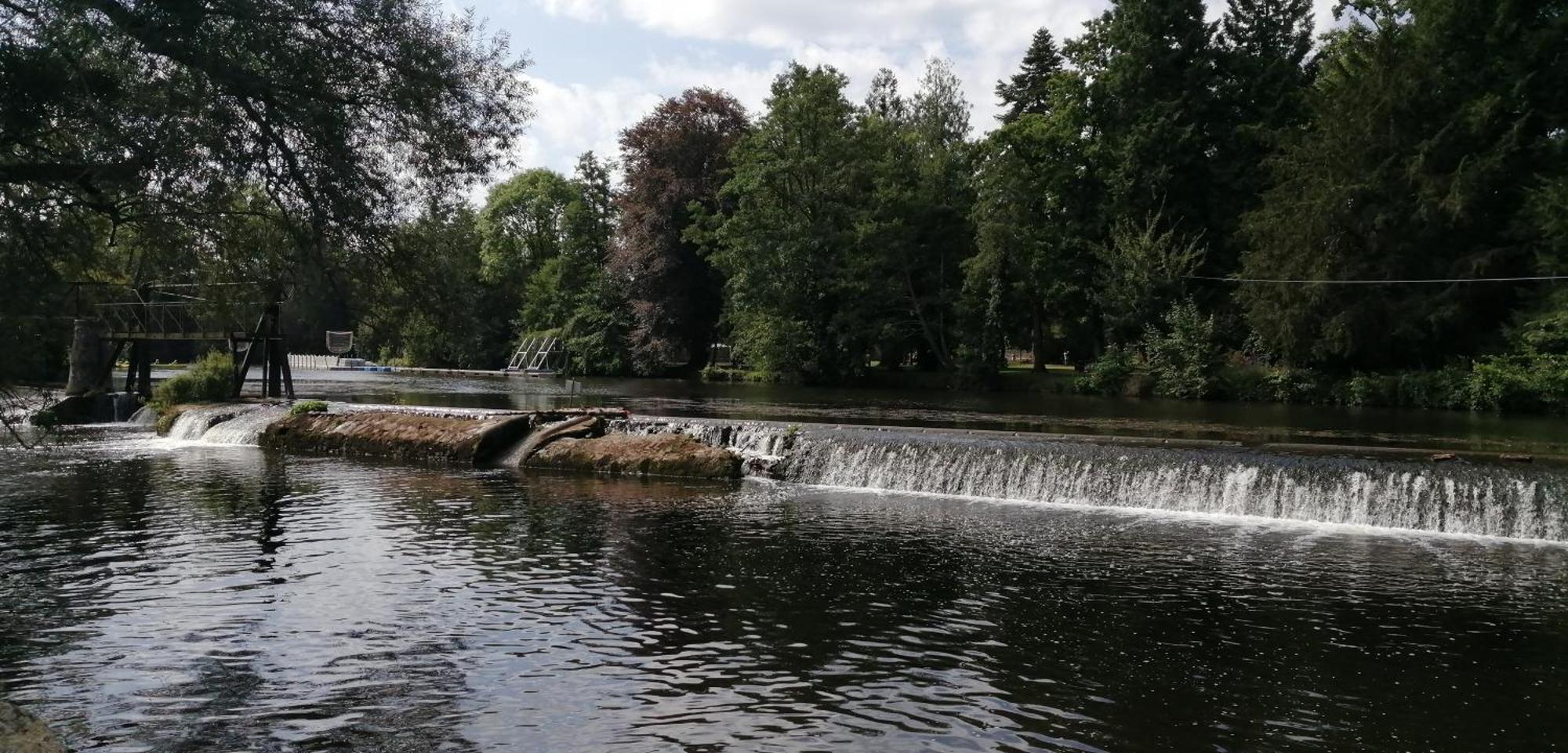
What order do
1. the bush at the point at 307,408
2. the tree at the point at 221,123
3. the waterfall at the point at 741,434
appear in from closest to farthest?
the tree at the point at 221,123
the waterfall at the point at 741,434
the bush at the point at 307,408

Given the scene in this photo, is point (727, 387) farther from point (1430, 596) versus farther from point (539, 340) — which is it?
point (1430, 596)

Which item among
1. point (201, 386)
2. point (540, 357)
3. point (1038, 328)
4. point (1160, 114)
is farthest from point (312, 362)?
point (1160, 114)

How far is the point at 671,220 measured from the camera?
185ft

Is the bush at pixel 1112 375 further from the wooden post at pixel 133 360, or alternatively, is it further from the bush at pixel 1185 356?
Answer: the wooden post at pixel 133 360

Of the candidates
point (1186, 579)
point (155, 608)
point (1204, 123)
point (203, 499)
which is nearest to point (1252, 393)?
point (1204, 123)

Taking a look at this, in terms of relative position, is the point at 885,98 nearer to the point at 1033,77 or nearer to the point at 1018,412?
the point at 1033,77

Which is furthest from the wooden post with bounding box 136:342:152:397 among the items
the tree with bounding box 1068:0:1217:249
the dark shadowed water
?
the tree with bounding box 1068:0:1217:249

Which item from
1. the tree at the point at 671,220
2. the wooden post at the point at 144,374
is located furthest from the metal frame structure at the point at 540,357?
the wooden post at the point at 144,374

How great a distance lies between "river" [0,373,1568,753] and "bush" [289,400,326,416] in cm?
930

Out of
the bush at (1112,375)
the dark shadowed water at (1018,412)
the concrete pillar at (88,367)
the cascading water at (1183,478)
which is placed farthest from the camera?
the bush at (1112,375)

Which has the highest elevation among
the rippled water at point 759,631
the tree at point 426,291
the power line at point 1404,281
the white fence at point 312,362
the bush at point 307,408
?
the power line at point 1404,281

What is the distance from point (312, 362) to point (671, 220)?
106ft

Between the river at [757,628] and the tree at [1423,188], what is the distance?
2405cm

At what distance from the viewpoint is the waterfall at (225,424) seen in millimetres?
26531
